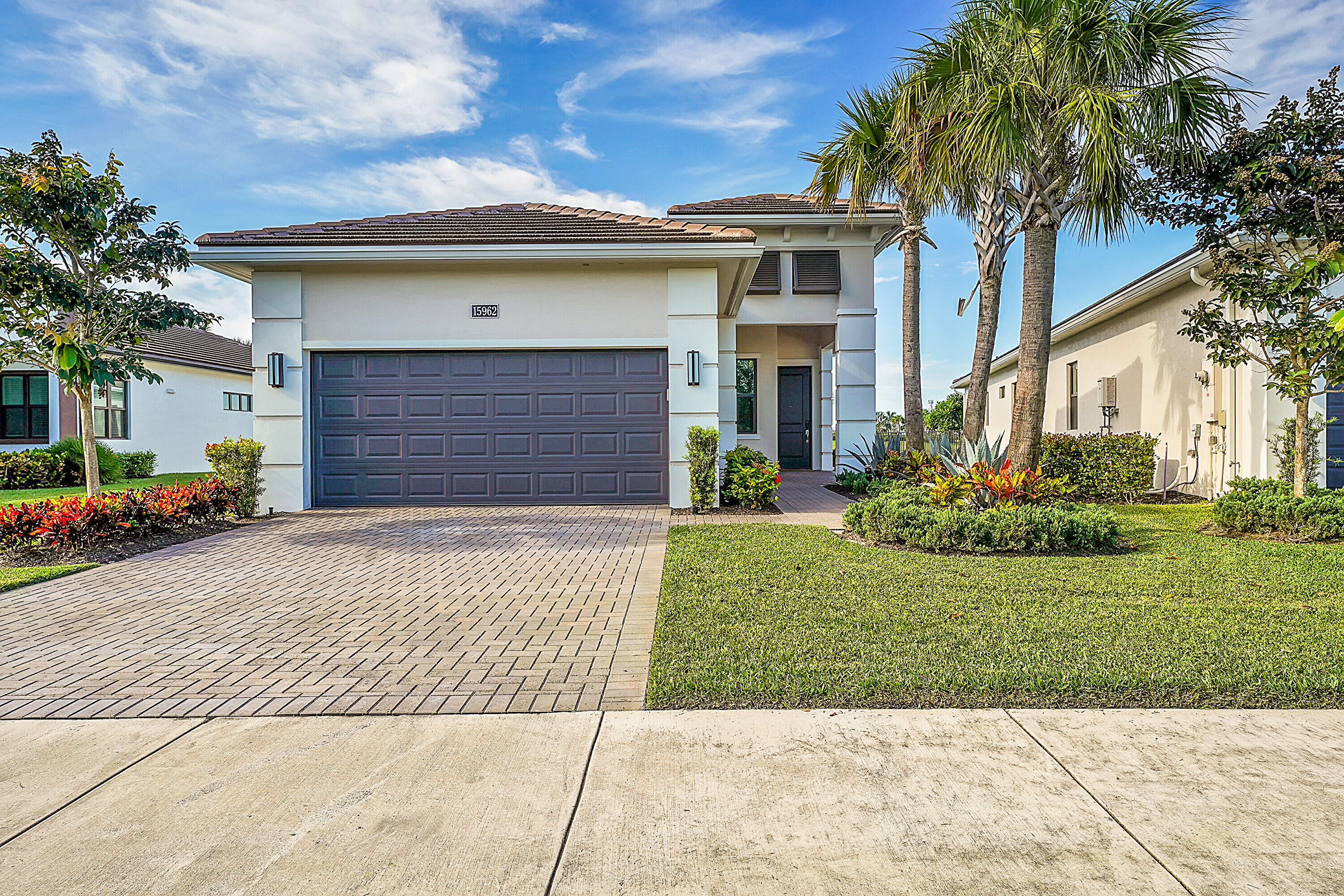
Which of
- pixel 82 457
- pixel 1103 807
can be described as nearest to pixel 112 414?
pixel 82 457

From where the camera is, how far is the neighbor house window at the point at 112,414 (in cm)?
1939

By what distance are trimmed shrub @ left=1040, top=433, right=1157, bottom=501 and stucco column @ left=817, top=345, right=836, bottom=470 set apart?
6488 millimetres

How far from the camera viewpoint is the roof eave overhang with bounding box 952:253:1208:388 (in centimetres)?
1150

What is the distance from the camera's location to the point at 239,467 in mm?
10758

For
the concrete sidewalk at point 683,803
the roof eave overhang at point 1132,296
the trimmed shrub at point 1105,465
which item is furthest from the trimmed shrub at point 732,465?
the concrete sidewalk at point 683,803

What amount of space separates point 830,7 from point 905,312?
16.6 feet

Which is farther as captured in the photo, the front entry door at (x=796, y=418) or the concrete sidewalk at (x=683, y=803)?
the front entry door at (x=796, y=418)

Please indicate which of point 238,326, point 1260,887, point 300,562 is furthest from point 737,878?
point 238,326

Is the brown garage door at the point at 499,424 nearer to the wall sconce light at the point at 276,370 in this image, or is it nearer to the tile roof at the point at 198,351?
the wall sconce light at the point at 276,370

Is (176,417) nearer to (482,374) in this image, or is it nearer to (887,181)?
(482,374)

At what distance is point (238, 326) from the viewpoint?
42406mm

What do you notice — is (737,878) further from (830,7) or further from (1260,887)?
(830,7)

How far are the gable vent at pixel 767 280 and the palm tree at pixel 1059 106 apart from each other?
7.37 metres

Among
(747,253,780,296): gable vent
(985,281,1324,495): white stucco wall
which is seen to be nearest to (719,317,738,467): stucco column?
(747,253,780,296): gable vent
